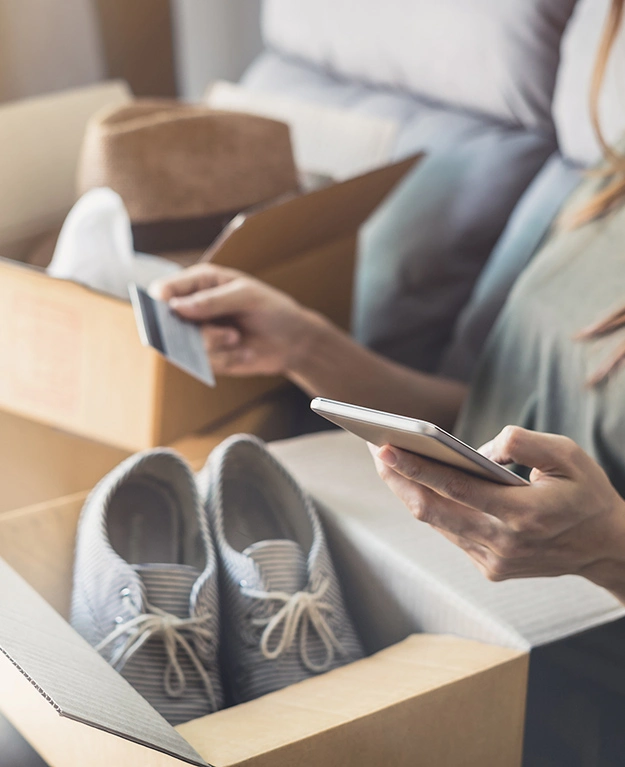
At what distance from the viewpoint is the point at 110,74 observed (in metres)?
1.96

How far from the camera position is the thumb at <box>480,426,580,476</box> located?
47cm

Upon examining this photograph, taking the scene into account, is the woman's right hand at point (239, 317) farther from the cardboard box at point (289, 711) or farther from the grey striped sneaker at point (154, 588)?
the cardboard box at point (289, 711)

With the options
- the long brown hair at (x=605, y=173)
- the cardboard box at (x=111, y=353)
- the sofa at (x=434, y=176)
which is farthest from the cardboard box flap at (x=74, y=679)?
the long brown hair at (x=605, y=173)

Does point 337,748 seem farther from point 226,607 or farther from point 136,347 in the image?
point 136,347

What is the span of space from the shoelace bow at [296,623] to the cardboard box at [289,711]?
4cm

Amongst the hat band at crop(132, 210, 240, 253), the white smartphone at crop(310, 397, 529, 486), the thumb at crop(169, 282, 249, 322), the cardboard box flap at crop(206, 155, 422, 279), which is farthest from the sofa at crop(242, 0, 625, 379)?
the white smartphone at crop(310, 397, 529, 486)

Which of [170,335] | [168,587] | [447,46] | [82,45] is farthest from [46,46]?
[168,587]

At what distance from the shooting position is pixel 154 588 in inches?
23.6

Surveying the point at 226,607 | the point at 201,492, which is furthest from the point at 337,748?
the point at 201,492

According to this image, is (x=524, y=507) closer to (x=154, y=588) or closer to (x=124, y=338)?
(x=154, y=588)

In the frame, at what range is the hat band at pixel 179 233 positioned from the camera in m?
0.98

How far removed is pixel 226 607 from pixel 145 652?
3.2 inches

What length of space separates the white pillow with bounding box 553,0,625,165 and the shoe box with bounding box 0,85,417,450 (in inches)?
8.4

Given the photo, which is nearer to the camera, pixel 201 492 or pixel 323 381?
→ pixel 201 492
